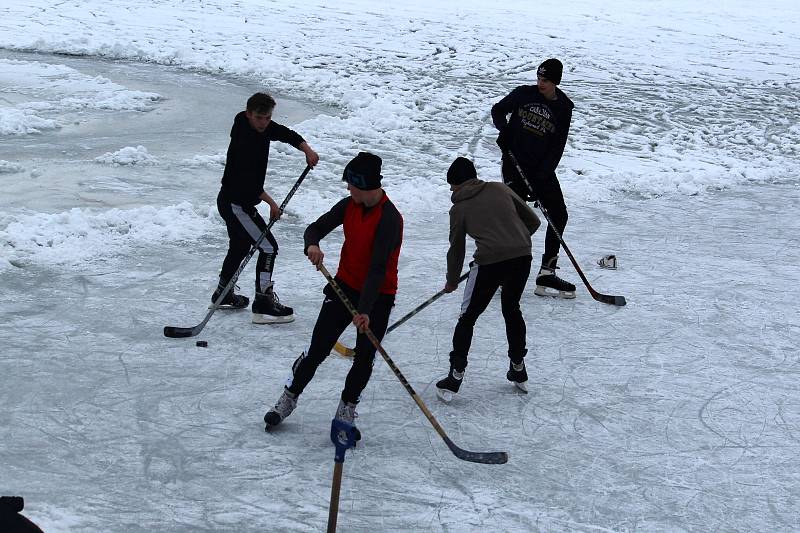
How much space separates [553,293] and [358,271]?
2.88 metres

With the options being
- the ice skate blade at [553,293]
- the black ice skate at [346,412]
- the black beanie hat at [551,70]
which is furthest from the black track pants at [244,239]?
the black beanie hat at [551,70]

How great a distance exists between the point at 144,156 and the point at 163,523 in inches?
250

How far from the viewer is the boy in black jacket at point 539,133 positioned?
21.5ft

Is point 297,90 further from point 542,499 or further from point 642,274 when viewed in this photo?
point 542,499

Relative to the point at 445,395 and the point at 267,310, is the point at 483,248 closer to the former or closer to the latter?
the point at 445,395

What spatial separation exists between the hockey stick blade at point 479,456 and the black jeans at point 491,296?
75cm

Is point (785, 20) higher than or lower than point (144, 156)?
higher

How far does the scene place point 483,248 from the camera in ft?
16.3

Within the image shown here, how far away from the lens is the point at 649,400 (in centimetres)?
522

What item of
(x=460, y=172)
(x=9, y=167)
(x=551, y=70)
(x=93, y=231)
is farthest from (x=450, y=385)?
(x=9, y=167)

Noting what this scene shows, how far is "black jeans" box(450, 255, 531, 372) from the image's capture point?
5.02 meters

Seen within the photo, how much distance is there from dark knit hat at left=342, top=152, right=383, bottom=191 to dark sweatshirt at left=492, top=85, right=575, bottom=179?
2.65m

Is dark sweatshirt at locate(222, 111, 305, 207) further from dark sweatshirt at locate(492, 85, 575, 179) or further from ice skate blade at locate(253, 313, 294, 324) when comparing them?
dark sweatshirt at locate(492, 85, 575, 179)

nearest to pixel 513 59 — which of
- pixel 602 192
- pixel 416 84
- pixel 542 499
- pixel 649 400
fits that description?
pixel 416 84
